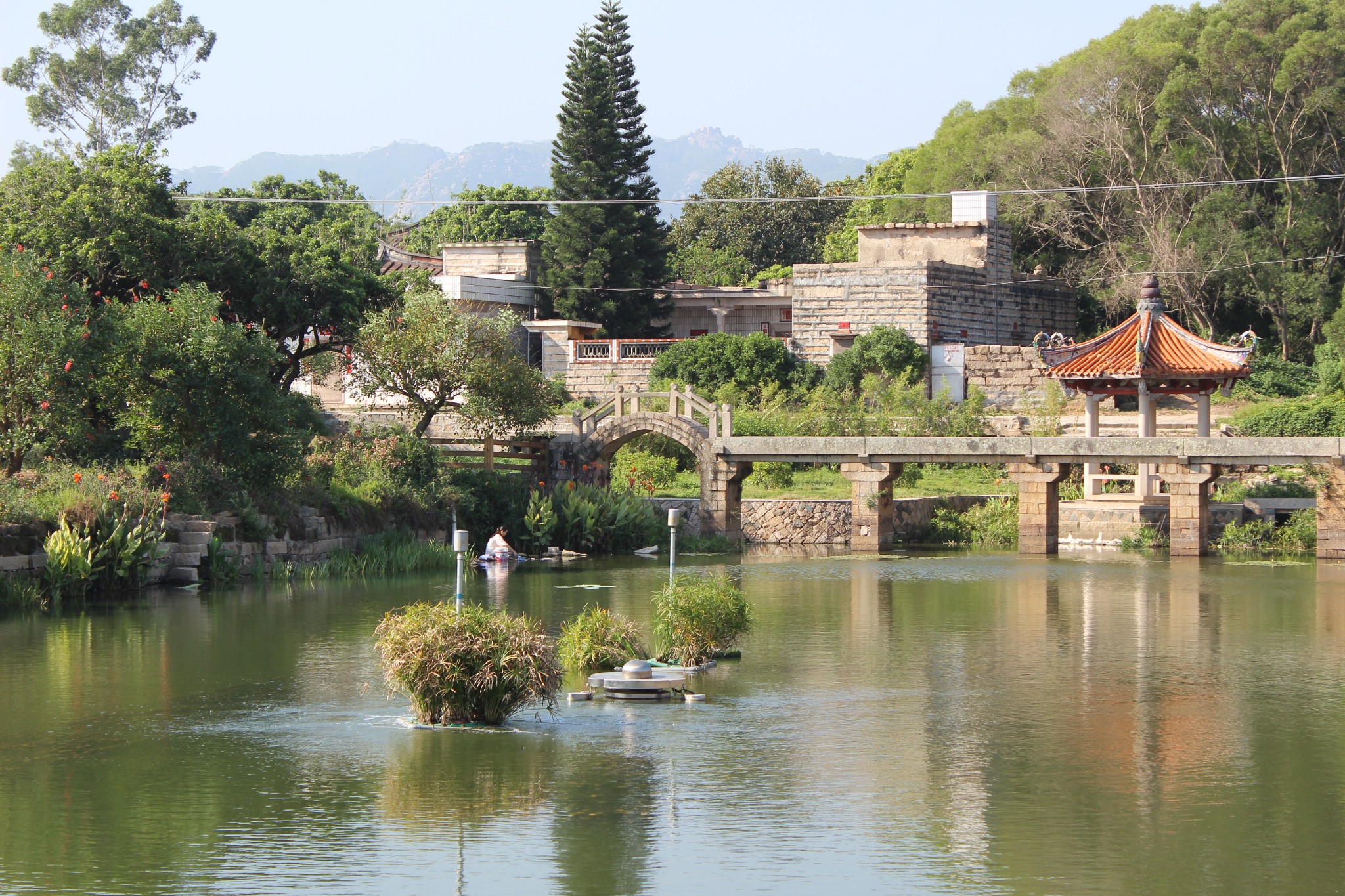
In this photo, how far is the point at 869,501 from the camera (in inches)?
1364

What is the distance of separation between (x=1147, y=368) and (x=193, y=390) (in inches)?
787

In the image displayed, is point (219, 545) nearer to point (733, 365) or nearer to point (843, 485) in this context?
point (843, 485)

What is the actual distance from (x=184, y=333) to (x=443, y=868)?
19.0 metres

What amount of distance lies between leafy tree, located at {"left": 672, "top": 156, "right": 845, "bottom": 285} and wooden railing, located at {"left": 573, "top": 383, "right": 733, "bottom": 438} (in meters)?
30.4

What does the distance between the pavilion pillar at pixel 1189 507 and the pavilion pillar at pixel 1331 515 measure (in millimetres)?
2095

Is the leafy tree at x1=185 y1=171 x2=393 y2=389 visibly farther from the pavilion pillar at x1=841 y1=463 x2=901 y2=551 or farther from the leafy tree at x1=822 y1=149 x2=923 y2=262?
the leafy tree at x1=822 y1=149 x2=923 y2=262

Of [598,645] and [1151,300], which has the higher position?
[1151,300]

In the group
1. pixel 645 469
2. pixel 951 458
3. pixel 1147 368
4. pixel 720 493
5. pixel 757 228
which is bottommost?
pixel 720 493

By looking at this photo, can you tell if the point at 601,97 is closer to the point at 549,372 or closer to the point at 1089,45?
the point at 549,372

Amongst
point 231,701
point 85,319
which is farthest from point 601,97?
point 231,701

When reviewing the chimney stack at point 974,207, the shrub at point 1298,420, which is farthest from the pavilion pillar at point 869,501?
the chimney stack at point 974,207

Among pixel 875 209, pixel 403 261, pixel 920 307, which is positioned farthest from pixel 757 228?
pixel 920 307

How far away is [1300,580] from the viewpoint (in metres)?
27.5

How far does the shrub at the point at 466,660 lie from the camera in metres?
13.8
